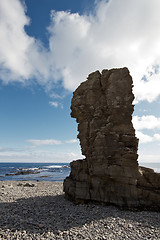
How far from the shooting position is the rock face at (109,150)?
47.9 ft

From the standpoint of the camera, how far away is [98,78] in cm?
1841

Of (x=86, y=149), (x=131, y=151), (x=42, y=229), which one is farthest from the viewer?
(x=86, y=149)

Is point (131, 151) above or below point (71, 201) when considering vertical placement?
above

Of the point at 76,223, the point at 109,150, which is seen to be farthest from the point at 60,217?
the point at 109,150

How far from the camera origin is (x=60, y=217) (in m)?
12.2

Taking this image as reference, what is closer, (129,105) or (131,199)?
(131,199)

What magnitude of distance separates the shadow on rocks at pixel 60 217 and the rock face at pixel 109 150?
1.35 meters

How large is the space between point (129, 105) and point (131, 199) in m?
9.45

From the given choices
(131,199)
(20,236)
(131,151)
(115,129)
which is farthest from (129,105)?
(20,236)

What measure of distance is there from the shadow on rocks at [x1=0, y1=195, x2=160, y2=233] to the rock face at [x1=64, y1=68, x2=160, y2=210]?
4.42 ft

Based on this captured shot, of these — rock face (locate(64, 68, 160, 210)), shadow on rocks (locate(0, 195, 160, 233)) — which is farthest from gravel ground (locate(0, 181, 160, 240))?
rock face (locate(64, 68, 160, 210))

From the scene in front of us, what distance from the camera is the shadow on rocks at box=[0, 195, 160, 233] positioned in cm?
1048

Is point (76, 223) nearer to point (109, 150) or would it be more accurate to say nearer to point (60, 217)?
point (60, 217)

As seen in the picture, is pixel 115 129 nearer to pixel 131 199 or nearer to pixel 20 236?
pixel 131 199
